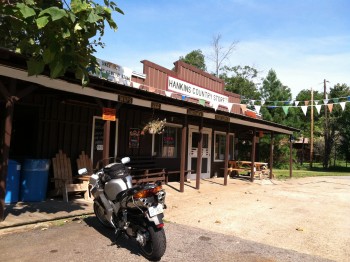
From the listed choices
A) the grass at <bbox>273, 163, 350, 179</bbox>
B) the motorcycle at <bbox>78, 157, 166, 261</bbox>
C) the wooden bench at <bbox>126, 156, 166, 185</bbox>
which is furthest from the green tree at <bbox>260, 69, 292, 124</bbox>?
the motorcycle at <bbox>78, 157, 166, 261</bbox>

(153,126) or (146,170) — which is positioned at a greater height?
(153,126)

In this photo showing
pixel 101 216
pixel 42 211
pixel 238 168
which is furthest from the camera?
pixel 238 168

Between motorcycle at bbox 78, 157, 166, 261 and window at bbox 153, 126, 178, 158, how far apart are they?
6.94 meters

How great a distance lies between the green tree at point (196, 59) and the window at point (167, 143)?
36.8 m

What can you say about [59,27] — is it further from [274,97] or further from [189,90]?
[274,97]

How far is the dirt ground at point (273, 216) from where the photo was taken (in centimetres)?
591

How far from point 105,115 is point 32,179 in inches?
82.3

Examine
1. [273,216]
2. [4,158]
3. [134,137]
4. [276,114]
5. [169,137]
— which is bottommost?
[273,216]

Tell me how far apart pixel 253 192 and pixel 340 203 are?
2.74 m

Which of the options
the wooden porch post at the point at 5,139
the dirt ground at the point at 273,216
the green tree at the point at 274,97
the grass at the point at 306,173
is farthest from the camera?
the green tree at the point at 274,97

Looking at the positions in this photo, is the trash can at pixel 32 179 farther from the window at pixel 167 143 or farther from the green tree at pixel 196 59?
the green tree at pixel 196 59

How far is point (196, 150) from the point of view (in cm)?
1492

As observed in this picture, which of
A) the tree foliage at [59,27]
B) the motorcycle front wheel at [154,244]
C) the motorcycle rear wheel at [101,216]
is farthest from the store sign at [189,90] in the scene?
the tree foliage at [59,27]

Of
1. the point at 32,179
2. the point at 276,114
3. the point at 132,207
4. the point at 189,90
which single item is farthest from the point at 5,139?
the point at 276,114
